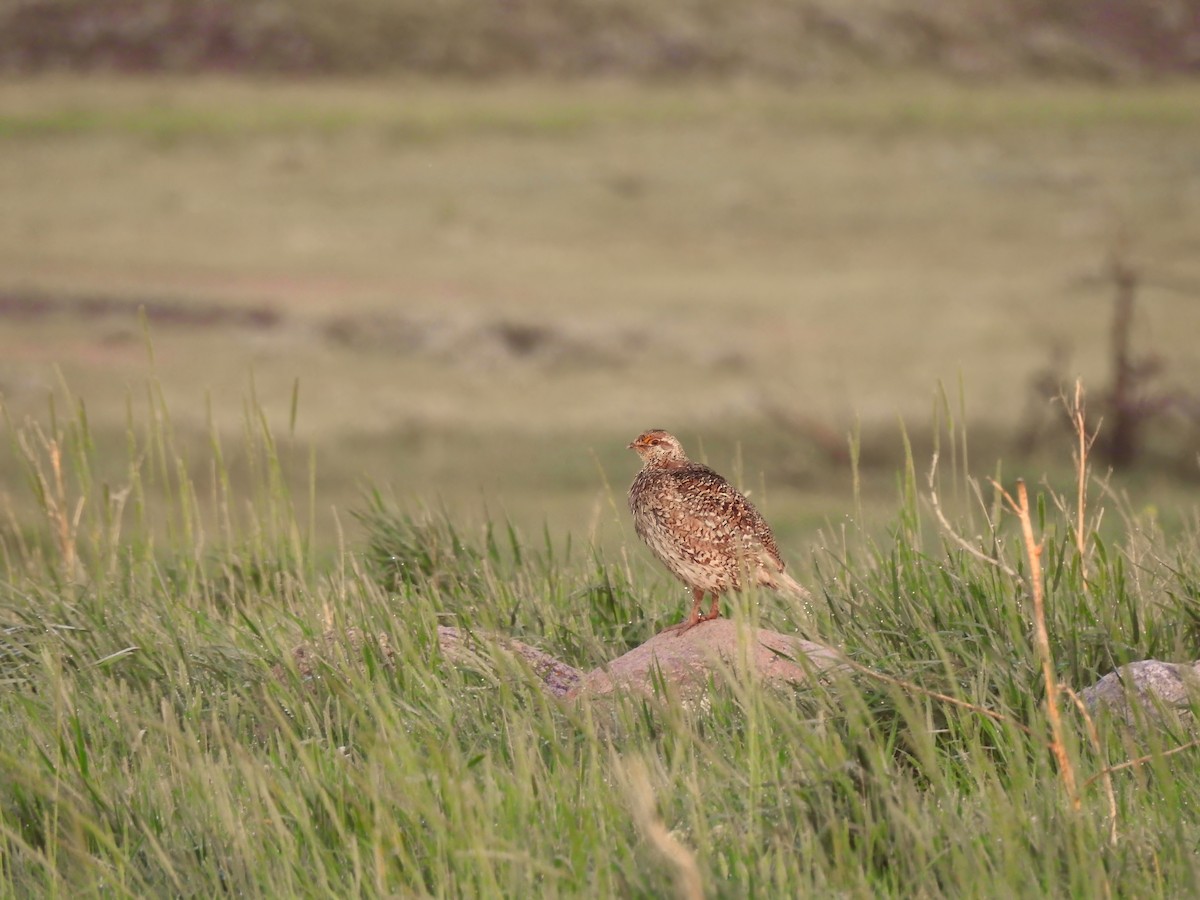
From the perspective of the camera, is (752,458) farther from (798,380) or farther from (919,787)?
(919,787)

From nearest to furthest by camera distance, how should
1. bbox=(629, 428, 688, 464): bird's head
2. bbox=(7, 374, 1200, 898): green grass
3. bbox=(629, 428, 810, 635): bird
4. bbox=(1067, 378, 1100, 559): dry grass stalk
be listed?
bbox=(7, 374, 1200, 898): green grass, bbox=(1067, 378, 1100, 559): dry grass stalk, bbox=(629, 428, 810, 635): bird, bbox=(629, 428, 688, 464): bird's head

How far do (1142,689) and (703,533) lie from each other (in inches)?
50.2

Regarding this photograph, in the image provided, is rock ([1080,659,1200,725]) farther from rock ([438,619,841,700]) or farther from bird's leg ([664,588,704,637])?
bird's leg ([664,588,704,637])

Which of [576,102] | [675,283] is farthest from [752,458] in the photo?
[576,102]

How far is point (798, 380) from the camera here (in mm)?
19453

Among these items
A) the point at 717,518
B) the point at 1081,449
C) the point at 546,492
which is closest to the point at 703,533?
the point at 717,518

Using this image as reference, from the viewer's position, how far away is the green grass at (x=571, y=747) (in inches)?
105

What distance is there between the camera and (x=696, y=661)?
376 centimetres

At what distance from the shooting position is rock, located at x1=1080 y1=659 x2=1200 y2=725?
321 centimetres

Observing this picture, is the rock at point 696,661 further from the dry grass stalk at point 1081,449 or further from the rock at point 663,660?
the dry grass stalk at point 1081,449

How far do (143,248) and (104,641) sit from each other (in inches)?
939

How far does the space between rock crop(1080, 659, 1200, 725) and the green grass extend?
74 mm

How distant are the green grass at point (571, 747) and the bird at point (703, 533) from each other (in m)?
0.15

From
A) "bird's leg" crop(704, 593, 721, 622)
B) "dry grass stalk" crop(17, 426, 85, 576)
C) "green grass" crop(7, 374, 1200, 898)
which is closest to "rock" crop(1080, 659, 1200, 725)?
"green grass" crop(7, 374, 1200, 898)
